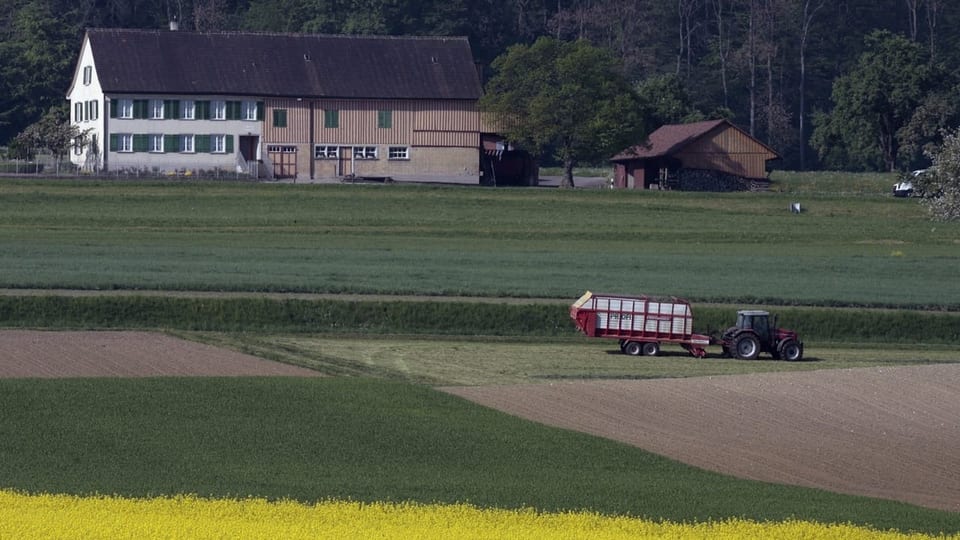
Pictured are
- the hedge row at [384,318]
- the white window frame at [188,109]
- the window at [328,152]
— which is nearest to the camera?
the hedge row at [384,318]

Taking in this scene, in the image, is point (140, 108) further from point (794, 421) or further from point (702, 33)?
point (794, 421)

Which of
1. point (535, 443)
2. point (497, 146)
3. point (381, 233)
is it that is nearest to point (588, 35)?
point (497, 146)

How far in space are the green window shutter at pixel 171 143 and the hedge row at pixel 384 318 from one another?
52.2 meters

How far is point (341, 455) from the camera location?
22469 mm

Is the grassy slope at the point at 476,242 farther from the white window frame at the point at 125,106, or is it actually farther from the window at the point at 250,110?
the window at the point at 250,110

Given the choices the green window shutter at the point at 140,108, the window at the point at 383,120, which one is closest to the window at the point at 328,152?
the window at the point at 383,120

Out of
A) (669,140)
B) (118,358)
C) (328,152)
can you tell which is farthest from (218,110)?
(118,358)

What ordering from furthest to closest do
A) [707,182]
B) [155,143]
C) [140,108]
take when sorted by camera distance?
[155,143], [140,108], [707,182]

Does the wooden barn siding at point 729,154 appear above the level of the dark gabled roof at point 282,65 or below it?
below

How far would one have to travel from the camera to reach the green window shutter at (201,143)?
9219cm

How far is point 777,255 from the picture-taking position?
59.7 metres

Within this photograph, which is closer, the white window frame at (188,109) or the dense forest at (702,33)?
the white window frame at (188,109)

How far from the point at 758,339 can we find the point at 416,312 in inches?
371

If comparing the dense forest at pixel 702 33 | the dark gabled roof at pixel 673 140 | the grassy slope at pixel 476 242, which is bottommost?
the grassy slope at pixel 476 242
